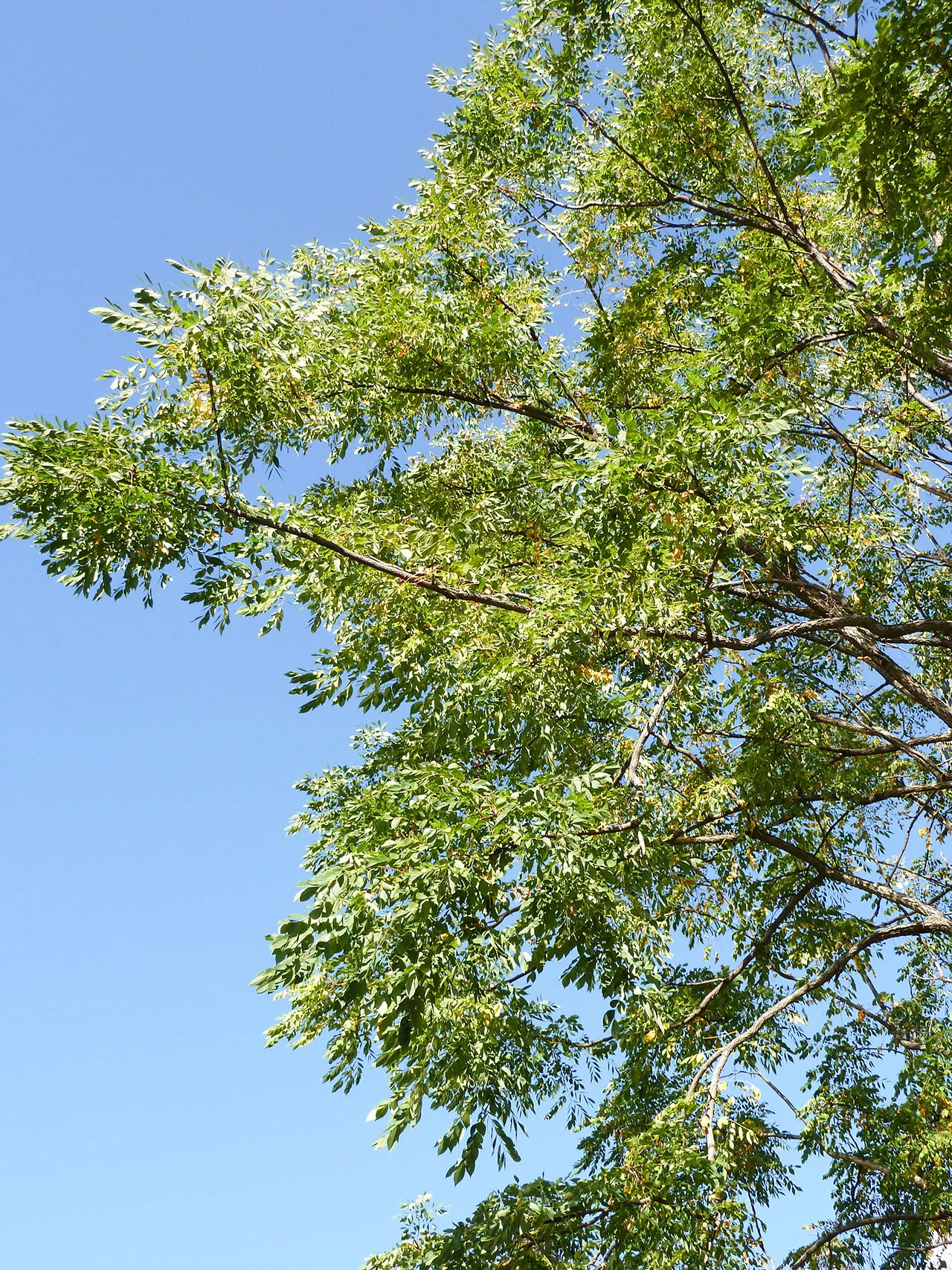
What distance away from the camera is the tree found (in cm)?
534

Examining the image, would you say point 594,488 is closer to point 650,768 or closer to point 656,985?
point 650,768

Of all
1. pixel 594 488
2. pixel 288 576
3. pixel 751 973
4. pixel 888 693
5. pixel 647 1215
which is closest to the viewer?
pixel 647 1215

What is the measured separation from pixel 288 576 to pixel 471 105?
4.77 m

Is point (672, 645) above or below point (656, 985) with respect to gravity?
above

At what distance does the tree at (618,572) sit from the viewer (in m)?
5.34

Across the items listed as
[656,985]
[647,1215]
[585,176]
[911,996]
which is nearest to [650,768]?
[656,985]

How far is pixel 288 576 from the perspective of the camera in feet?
21.8

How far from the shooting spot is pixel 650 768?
6.73 m

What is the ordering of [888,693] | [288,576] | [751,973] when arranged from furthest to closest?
[888,693]
[751,973]
[288,576]

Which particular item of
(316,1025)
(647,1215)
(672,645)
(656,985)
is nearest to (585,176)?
(672,645)

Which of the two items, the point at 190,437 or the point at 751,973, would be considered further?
the point at 751,973

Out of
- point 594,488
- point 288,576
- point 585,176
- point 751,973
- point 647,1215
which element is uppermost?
point 585,176

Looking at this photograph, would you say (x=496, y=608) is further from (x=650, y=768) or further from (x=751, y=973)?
(x=751, y=973)

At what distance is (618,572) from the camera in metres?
6.02
